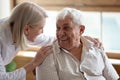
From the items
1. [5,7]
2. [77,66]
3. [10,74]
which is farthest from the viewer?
[5,7]

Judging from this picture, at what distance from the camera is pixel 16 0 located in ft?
9.85

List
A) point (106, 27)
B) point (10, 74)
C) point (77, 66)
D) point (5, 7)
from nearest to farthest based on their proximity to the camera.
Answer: point (10, 74) → point (77, 66) → point (106, 27) → point (5, 7)

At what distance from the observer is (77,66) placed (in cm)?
196

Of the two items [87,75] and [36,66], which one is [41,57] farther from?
[87,75]

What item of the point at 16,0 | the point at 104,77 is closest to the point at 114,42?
the point at 104,77

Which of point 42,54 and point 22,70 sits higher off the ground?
point 42,54

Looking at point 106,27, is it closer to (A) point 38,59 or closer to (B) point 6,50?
(A) point 38,59

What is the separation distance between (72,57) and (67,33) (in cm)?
20

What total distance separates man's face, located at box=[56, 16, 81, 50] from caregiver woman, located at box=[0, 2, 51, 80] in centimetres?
14

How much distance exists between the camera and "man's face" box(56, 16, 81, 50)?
1.91 metres

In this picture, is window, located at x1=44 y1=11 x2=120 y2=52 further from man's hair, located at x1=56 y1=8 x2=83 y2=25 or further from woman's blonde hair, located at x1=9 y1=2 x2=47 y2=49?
woman's blonde hair, located at x1=9 y1=2 x2=47 y2=49

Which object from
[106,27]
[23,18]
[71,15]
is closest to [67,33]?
[71,15]

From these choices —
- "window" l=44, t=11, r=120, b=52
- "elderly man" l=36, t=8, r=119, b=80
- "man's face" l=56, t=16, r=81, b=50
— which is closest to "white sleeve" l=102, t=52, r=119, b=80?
"elderly man" l=36, t=8, r=119, b=80

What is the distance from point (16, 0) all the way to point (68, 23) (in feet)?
4.22
